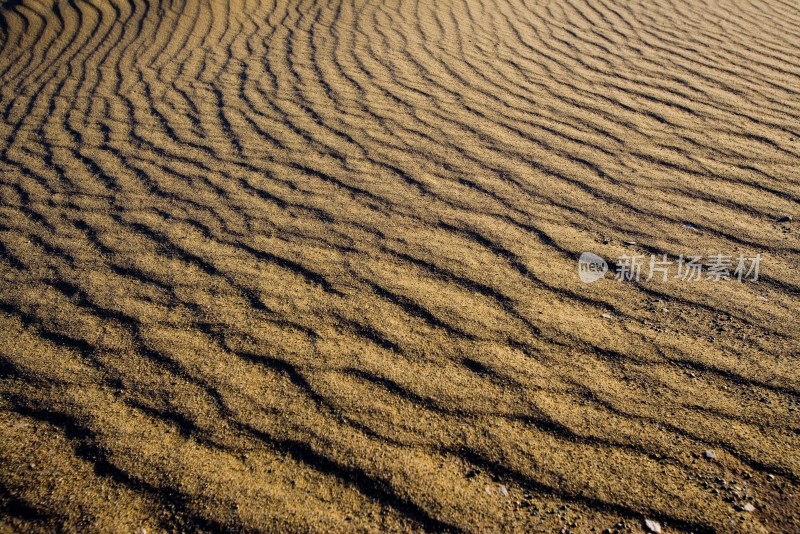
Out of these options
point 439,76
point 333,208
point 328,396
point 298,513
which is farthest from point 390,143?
point 298,513

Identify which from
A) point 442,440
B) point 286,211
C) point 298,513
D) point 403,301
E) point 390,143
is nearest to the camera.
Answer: point 298,513

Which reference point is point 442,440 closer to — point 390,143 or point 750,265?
point 750,265

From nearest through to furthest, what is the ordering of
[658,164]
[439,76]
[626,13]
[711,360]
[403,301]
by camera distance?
[711,360] < [403,301] < [658,164] < [439,76] < [626,13]

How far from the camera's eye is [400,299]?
2.62 m

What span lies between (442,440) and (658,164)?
2713 millimetres

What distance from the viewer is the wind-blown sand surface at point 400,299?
6.11 feet

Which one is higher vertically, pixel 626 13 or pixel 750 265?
pixel 626 13

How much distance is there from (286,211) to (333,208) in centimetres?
29

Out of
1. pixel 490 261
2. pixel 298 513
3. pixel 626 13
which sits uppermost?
pixel 626 13

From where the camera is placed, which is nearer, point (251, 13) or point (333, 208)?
point (333, 208)

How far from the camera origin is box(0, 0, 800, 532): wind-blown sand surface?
186 cm

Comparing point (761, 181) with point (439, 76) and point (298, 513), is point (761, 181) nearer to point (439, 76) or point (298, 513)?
point (439, 76)

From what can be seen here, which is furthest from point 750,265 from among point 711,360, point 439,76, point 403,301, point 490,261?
point 439,76

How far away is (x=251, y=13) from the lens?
684cm
